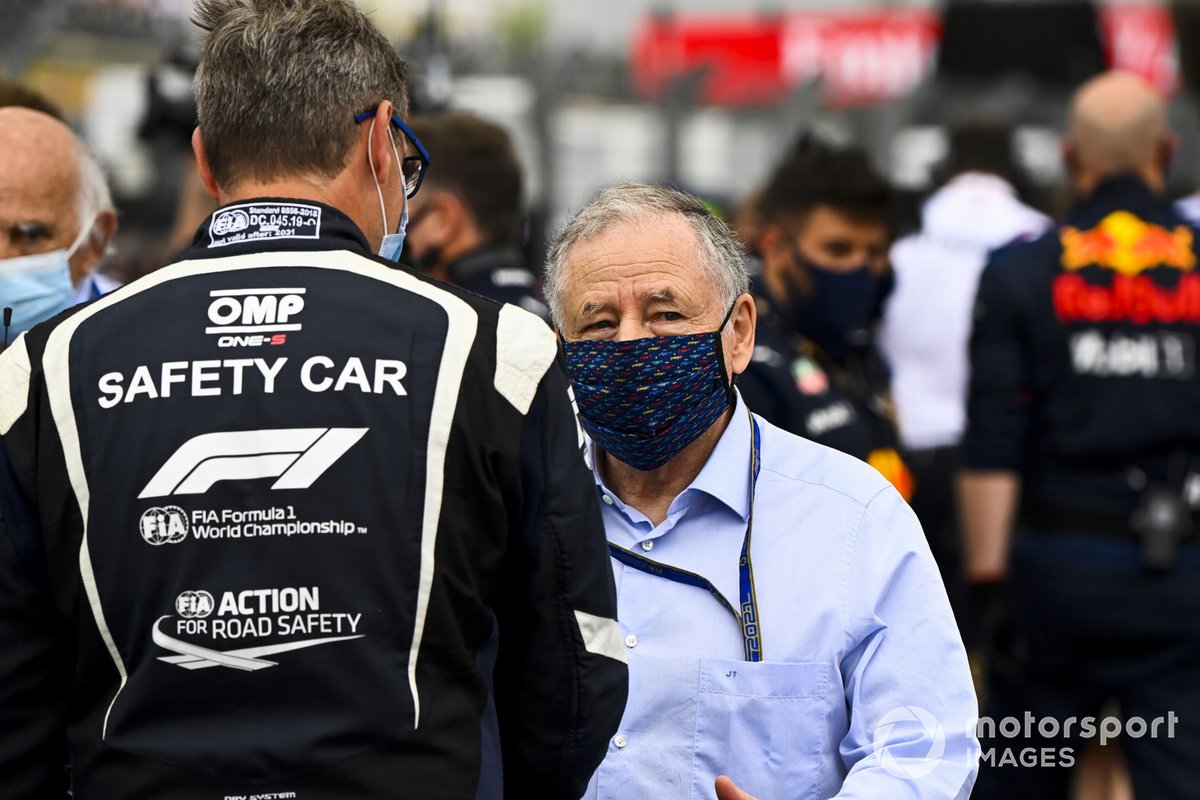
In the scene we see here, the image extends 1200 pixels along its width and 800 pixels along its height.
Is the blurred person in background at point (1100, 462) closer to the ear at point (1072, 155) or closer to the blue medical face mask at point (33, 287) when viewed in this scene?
the ear at point (1072, 155)

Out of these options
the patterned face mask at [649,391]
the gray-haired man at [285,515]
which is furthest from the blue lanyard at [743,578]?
the gray-haired man at [285,515]

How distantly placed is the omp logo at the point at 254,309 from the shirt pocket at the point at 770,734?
3.03 feet

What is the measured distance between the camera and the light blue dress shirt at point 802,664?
7.90 feet

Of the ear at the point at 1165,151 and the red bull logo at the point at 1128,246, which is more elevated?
the ear at the point at 1165,151

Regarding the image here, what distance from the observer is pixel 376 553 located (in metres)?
1.97

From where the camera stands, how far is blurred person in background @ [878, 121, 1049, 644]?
6605 mm

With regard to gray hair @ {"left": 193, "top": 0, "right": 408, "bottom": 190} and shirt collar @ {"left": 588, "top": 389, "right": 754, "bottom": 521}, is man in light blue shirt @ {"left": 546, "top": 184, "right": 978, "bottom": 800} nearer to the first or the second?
shirt collar @ {"left": 588, "top": 389, "right": 754, "bottom": 521}

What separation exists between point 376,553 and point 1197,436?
3.35 m

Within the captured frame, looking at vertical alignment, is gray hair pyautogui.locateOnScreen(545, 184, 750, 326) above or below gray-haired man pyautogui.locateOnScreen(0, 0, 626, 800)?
above

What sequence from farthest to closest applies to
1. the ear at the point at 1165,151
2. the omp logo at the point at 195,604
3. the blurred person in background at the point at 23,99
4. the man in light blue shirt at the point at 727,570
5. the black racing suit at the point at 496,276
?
the ear at the point at 1165,151 → the black racing suit at the point at 496,276 → the blurred person in background at the point at 23,99 → the man in light blue shirt at the point at 727,570 → the omp logo at the point at 195,604

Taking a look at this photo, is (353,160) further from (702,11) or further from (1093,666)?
(702,11)

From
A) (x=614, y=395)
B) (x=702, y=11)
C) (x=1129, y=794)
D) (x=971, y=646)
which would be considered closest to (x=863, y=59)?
(x=702, y=11)

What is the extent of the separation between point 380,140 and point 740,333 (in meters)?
0.84

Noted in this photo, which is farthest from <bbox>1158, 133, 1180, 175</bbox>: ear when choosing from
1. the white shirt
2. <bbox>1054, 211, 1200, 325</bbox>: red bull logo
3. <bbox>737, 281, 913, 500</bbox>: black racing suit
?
the white shirt
